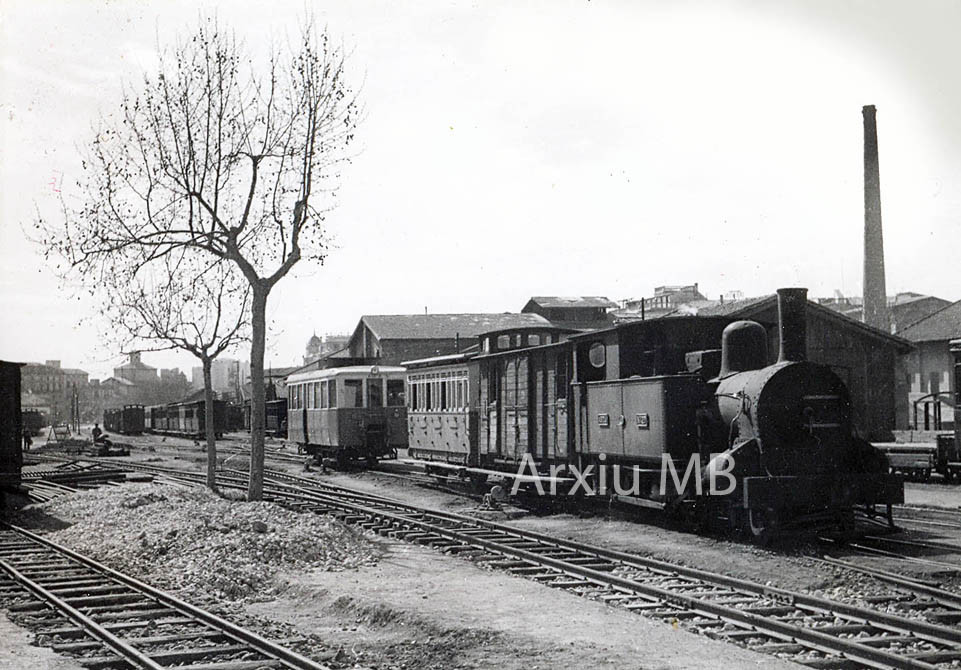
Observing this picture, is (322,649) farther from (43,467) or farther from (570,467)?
(43,467)

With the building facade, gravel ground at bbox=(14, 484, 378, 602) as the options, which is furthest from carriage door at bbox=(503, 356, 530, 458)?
the building facade

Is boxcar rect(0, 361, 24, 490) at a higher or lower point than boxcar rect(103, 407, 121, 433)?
higher

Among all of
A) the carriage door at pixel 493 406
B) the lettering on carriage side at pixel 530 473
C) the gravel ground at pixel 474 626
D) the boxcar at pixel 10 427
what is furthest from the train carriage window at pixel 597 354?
the boxcar at pixel 10 427

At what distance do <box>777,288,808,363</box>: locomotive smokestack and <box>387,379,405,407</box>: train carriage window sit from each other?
657 inches

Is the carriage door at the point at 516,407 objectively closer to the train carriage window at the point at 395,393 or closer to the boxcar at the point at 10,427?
the train carriage window at the point at 395,393

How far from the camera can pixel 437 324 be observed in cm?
5938

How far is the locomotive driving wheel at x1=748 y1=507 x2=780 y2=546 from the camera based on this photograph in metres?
12.3

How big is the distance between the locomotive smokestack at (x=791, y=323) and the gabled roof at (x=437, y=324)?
44.3 m

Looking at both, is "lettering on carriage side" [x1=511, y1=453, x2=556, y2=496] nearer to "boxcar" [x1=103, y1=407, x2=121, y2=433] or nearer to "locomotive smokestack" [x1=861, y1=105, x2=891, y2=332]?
"locomotive smokestack" [x1=861, y1=105, x2=891, y2=332]

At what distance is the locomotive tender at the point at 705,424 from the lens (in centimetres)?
1245

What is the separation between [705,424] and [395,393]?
15.9 m

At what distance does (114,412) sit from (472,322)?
1476 inches

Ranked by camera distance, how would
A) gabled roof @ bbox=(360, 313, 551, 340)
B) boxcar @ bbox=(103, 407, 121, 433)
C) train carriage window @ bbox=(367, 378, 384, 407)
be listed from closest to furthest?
train carriage window @ bbox=(367, 378, 384, 407) < gabled roof @ bbox=(360, 313, 551, 340) < boxcar @ bbox=(103, 407, 121, 433)

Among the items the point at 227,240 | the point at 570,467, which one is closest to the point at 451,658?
the point at 570,467
